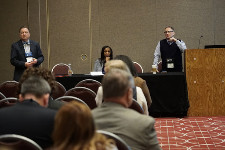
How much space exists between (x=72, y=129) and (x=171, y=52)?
6.81 m

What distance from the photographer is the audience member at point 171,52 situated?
795 centimetres

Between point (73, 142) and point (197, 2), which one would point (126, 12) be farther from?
point (73, 142)

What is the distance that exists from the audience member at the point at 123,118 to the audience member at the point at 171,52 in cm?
562

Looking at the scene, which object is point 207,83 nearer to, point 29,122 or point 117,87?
→ point 117,87

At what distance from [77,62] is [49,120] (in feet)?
27.1

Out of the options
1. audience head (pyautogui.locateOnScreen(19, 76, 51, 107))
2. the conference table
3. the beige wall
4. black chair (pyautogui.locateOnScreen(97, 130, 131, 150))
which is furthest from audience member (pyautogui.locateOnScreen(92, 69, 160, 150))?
the beige wall

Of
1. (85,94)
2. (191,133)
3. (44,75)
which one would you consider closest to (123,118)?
(44,75)

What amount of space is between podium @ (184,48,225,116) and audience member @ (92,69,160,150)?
198 inches

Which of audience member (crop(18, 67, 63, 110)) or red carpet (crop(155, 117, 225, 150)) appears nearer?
audience member (crop(18, 67, 63, 110))

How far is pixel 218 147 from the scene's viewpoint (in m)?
5.06

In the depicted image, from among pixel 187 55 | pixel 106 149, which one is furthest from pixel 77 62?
pixel 106 149

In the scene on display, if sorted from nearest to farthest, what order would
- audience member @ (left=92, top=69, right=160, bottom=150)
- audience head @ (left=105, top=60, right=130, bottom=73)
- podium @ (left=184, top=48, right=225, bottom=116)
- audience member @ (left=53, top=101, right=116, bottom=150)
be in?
1. audience member @ (left=53, top=101, right=116, bottom=150)
2. audience member @ (left=92, top=69, right=160, bottom=150)
3. audience head @ (left=105, top=60, right=130, bottom=73)
4. podium @ (left=184, top=48, right=225, bottom=116)

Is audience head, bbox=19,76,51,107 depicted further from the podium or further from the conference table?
the podium

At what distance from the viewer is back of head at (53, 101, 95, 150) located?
1.56 meters
